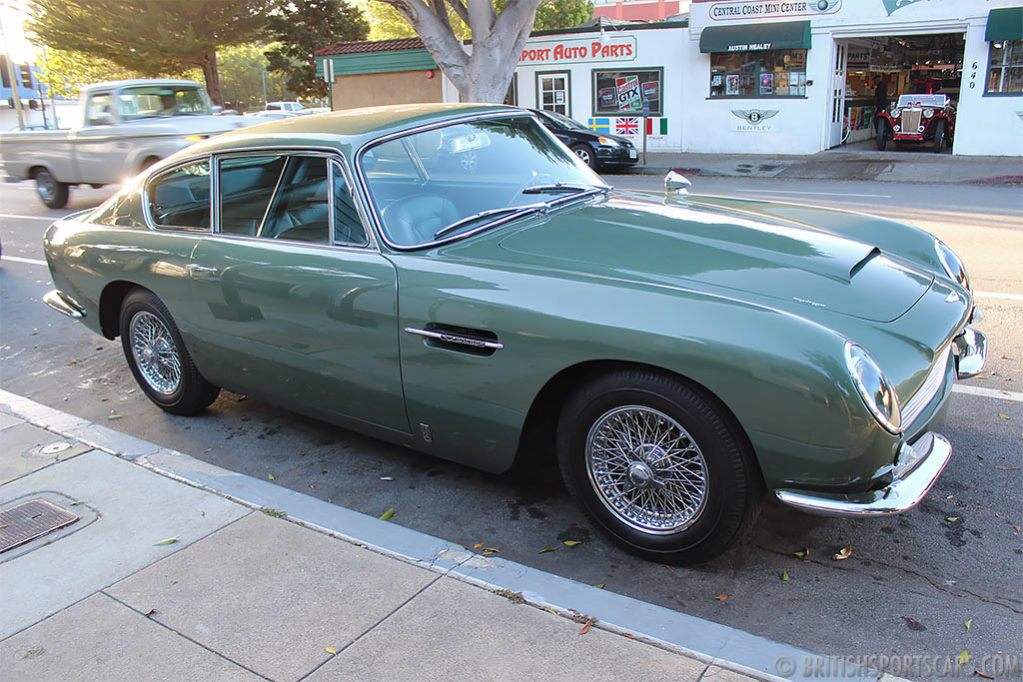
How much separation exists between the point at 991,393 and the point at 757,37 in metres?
16.3

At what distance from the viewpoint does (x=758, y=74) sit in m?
19.8

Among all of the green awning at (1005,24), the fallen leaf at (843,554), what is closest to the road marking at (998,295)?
the fallen leaf at (843,554)

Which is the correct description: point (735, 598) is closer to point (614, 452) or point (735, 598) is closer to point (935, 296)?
point (614, 452)

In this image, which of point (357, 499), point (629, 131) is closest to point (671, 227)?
point (357, 499)

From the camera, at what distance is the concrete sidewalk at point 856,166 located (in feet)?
50.6

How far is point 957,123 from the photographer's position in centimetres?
1794

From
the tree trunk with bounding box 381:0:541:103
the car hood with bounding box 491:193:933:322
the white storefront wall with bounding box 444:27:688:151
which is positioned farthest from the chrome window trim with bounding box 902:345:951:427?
the white storefront wall with bounding box 444:27:688:151

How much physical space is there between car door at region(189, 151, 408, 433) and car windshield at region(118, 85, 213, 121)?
10.2 metres

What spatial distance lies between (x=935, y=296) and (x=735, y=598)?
1.47 meters

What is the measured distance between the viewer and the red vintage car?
18453 mm

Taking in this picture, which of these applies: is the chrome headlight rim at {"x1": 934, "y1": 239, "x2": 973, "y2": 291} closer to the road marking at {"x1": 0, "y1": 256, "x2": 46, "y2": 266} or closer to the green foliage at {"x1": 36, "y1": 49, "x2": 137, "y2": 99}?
the road marking at {"x1": 0, "y1": 256, "x2": 46, "y2": 266}

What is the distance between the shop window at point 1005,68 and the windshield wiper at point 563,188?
55.5 feet

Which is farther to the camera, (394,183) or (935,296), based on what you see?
(394,183)

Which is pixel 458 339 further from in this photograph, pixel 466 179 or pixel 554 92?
pixel 554 92
